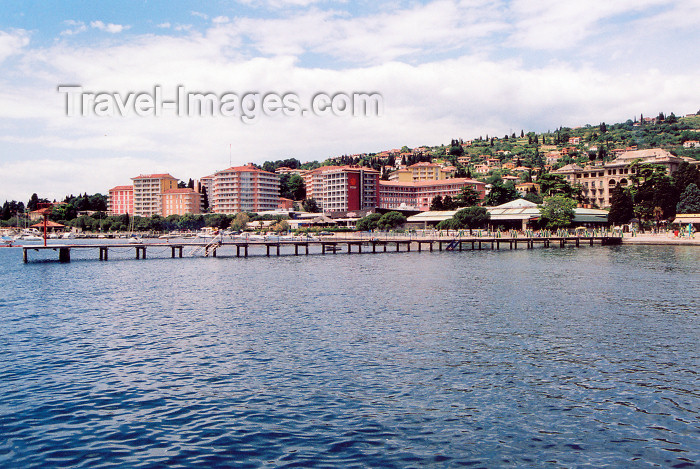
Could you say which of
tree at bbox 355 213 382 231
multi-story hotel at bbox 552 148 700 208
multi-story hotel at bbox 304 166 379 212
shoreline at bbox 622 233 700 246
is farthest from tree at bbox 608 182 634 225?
multi-story hotel at bbox 304 166 379 212

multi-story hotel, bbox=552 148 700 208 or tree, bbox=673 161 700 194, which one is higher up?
multi-story hotel, bbox=552 148 700 208

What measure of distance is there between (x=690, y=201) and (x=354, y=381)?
4604 inches

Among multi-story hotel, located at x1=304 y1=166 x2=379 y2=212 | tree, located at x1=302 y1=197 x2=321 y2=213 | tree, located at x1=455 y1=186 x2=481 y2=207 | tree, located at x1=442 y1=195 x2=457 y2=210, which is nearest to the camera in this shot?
tree, located at x1=455 y1=186 x2=481 y2=207

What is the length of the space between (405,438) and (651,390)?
778 centimetres

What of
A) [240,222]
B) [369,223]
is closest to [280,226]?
[240,222]


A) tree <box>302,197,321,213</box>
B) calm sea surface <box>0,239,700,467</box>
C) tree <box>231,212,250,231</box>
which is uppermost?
tree <box>302,197,321,213</box>

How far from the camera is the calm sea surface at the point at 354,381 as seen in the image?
11469 millimetres

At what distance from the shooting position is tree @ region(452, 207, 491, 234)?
109 metres

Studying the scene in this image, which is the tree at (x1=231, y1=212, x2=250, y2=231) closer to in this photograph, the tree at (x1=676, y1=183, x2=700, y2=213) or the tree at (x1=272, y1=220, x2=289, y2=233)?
the tree at (x1=272, y1=220, x2=289, y2=233)

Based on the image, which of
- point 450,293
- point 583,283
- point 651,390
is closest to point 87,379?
point 651,390

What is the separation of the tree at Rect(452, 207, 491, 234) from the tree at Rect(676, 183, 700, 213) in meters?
39.4

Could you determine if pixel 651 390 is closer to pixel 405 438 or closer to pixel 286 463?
pixel 405 438

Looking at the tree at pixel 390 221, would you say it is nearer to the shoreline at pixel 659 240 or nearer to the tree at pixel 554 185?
the tree at pixel 554 185

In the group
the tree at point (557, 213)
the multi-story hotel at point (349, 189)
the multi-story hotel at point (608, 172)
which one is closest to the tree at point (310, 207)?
the multi-story hotel at point (349, 189)
